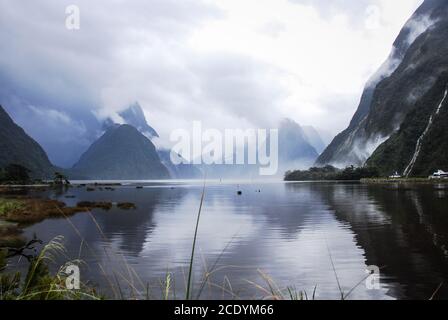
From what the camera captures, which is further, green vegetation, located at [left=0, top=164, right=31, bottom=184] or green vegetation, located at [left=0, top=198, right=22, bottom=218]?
green vegetation, located at [left=0, top=164, right=31, bottom=184]

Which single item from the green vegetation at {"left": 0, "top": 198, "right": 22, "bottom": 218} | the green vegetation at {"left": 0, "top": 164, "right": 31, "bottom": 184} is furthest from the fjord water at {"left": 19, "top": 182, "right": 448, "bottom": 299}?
the green vegetation at {"left": 0, "top": 164, "right": 31, "bottom": 184}

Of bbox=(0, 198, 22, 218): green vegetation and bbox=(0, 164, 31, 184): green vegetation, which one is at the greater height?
bbox=(0, 164, 31, 184): green vegetation

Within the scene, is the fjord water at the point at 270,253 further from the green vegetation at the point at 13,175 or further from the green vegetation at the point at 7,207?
the green vegetation at the point at 13,175

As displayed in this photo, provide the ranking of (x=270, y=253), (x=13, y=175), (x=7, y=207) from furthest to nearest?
(x=13, y=175)
(x=7, y=207)
(x=270, y=253)

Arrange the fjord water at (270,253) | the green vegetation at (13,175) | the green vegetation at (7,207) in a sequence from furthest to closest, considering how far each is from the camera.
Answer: the green vegetation at (13,175) < the green vegetation at (7,207) < the fjord water at (270,253)

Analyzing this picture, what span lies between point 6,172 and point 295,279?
177694 millimetres

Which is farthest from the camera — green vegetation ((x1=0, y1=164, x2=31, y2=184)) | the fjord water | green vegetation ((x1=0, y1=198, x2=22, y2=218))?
green vegetation ((x1=0, y1=164, x2=31, y2=184))

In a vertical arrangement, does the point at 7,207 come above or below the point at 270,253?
above

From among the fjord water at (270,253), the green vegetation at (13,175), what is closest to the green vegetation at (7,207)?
the fjord water at (270,253)

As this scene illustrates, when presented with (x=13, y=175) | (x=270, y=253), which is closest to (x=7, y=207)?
(x=270, y=253)

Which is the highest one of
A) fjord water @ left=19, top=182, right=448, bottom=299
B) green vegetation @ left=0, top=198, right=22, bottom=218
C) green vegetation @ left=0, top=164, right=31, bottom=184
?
green vegetation @ left=0, top=164, right=31, bottom=184

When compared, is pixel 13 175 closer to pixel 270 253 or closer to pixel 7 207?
pixel 7 207

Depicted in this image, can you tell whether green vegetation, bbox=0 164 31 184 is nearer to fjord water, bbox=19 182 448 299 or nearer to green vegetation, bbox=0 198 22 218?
green vegetation, bbox=0 198 22 218
